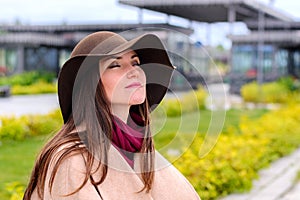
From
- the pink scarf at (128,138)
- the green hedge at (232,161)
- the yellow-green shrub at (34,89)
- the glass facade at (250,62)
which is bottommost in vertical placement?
the yellow-green shrub at (34,89)

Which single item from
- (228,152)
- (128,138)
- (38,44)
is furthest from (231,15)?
(128,138)

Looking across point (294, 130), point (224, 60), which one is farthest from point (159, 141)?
point (224, 60)

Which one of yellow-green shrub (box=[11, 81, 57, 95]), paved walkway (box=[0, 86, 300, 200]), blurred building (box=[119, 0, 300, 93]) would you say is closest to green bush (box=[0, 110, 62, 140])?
paved walkway (box=[0, 86, 300, 200])

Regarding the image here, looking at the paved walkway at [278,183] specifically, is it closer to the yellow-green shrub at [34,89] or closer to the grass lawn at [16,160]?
the grass lawn at [16,160]

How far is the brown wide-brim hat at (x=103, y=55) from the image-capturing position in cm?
171

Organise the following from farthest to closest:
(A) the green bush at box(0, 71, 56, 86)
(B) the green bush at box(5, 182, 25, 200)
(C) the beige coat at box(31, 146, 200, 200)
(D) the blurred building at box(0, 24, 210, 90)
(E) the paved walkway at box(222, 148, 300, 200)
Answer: (D) the blurred building at box(0, 24, 210, 90), (A) the green bush at box(0, 71, 56, 86), (E) the paved walkway at box(222, 148, 300, 200), (B) the green bush at box(5, 182, 25, 200), (C) the beige coat at box(31, 146, 200, 200)

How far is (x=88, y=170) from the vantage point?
5.46 ft

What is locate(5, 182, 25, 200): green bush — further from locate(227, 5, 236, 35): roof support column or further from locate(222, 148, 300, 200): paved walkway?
→ locate(227, 5, 236, 35): roof support column

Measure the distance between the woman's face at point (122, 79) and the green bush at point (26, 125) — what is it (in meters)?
6.80

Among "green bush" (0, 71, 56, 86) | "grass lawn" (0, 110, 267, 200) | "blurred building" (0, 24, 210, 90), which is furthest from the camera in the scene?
"blurred building" (0, 24, 210, 90)

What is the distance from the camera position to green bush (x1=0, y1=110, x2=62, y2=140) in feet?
28.9

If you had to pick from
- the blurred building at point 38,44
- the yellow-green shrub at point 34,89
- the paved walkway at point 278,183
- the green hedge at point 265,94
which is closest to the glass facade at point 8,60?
the blurred building at point 38,44

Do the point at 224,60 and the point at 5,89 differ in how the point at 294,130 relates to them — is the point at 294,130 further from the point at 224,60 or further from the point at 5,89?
the point at 224,60

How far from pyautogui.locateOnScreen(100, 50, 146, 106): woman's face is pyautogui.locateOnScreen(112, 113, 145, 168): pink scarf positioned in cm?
8
